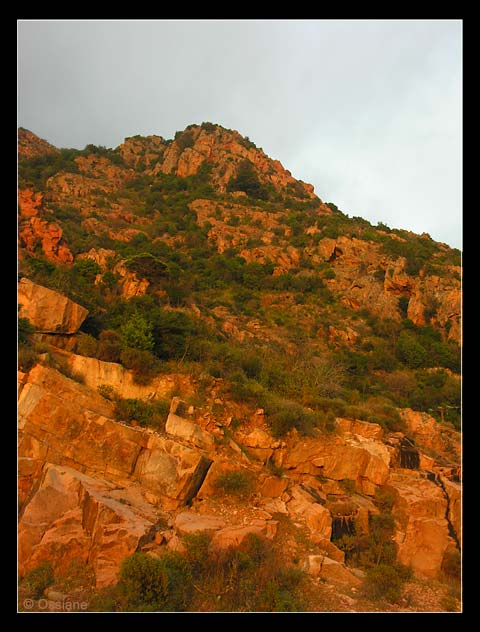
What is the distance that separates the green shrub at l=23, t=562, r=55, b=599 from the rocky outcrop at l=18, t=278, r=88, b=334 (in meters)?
5.69

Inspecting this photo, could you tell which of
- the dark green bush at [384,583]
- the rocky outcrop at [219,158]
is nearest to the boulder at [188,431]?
the dark green bush at [384,583]

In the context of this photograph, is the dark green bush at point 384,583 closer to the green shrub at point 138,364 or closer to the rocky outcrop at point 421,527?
the rocky outcrop at point 421,527

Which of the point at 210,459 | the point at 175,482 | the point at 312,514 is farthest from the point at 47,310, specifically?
the point at 312,514

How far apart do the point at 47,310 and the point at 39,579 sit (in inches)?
249

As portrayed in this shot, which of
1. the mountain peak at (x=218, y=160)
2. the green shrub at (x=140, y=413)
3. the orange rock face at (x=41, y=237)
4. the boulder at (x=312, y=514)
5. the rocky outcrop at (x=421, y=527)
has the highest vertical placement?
the mountain peak at (x=218, y=160)

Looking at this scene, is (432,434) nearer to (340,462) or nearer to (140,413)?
(340,462)

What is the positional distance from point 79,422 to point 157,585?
11.9 ft

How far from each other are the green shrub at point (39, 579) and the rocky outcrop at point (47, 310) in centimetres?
569

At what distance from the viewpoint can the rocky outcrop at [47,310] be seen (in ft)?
30.9

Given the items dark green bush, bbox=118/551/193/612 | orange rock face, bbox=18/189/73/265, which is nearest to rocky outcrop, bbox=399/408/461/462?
dark green bush, bbox=118/551/193/612

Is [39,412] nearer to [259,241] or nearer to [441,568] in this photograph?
[441,568]

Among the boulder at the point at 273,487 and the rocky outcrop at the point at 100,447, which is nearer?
the rocky outcrop at the point at 100,447

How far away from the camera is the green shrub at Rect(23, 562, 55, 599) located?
4949 millimetres

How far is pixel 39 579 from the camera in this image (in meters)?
5.04
